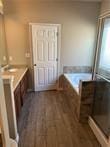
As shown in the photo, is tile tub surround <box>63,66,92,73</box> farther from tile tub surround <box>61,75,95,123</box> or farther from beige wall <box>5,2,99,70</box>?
tile tub surround <box>61,75,95,123</box>

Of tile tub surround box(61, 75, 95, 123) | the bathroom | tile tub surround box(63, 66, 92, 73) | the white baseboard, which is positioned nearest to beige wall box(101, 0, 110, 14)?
the bathroom

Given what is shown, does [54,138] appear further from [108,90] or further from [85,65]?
[85,65]

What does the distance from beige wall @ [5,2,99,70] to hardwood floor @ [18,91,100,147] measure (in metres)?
1.62

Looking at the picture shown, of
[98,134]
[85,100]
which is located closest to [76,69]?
[85,100]

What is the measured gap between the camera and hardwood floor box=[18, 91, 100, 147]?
2.17m

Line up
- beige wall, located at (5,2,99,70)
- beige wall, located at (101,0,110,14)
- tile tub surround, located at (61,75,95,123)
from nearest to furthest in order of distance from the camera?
tile tub surround, located at (61,75,95,123), beige wall, located at (101,0,110,14), beige wall, located at (5,2,99,70)

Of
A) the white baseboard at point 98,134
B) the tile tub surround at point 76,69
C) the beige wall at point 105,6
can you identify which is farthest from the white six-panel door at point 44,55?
the white baseboard at point 98,134

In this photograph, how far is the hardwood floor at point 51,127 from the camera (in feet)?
7.13

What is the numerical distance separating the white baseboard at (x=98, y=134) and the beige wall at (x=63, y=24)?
2307mm

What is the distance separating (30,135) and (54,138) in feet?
1.48

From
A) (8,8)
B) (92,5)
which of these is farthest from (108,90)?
(8,8)

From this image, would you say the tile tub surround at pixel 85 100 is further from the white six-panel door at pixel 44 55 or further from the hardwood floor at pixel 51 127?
the white six-panel door at pixel 44 55

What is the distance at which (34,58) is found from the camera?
409 centimetres

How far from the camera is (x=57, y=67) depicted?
4320mm
